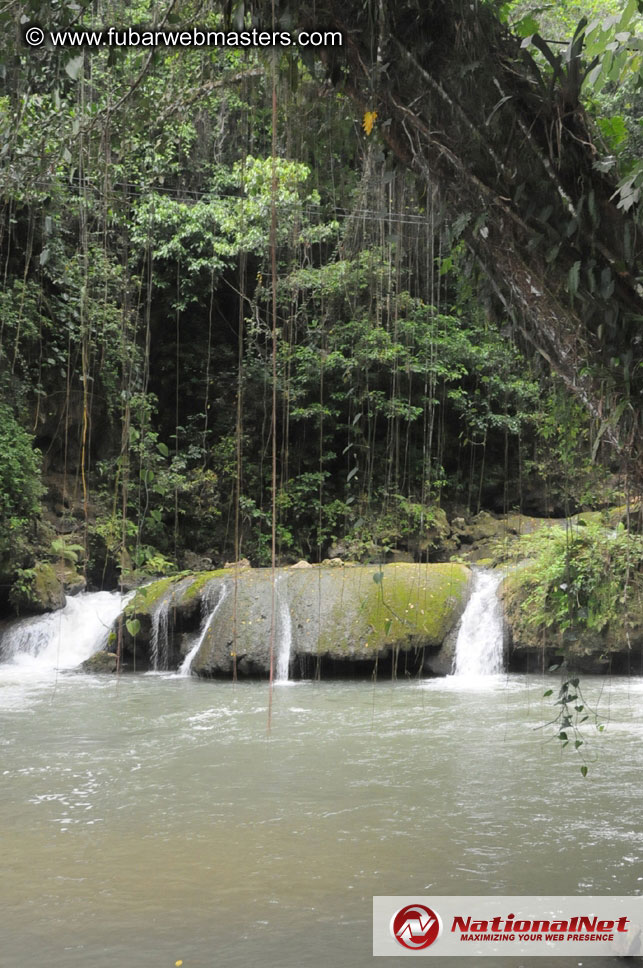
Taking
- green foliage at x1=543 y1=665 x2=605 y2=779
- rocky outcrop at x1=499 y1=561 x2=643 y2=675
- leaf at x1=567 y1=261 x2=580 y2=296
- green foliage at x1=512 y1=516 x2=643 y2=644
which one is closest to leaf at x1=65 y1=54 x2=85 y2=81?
leaf at x1=567 y1=261 x2=580 y2=296

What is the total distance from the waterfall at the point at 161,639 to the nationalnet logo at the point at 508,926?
674 cm

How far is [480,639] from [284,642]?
203 cm

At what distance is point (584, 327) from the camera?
2.26 metres

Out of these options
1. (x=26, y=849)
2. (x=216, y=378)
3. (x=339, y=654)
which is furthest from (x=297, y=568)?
(x=26, y=849)

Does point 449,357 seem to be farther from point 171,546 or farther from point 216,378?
point 171,546

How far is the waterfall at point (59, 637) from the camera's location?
999cm

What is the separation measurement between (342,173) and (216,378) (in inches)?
437

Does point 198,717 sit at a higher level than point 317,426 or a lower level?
lower

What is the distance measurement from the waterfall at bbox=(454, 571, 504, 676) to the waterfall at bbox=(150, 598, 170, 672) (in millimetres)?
3140

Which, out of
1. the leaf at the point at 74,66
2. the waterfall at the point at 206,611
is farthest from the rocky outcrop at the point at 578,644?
the leaf at the point at 74,66

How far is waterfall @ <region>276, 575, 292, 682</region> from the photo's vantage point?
30.3 ft

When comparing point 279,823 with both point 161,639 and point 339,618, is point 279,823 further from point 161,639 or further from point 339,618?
point 161,639

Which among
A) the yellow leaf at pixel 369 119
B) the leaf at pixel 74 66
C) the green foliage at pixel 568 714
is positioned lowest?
the green foliage at pixel 568 714

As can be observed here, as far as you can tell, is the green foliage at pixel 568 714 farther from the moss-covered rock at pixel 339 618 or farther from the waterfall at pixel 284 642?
the waterfall at pixel 284 642
